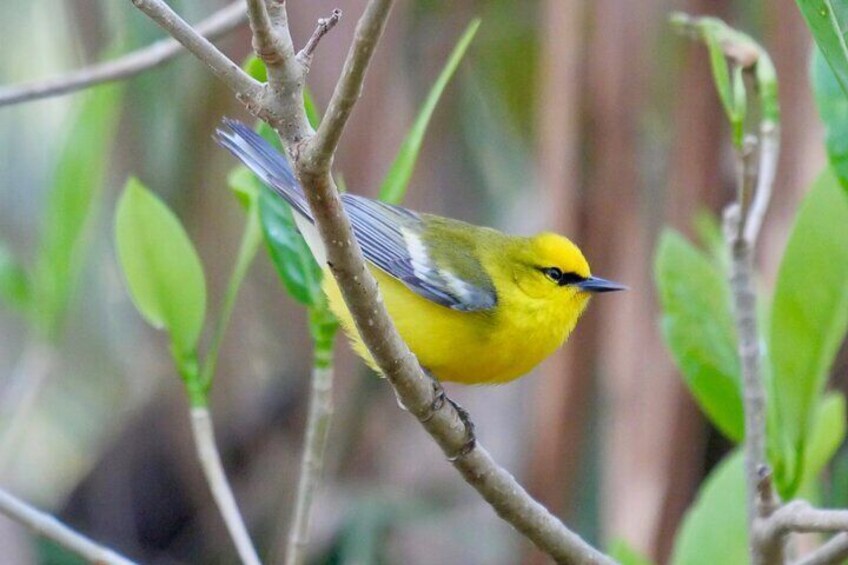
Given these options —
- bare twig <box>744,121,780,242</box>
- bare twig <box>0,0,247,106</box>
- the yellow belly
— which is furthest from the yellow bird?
bare twig <box>744,121,780,242</box>

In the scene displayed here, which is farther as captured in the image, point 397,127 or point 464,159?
point 464,159

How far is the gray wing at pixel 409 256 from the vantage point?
7.64 ft

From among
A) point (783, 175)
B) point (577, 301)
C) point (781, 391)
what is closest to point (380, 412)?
point (577, 301)

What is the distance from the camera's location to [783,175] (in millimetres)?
2529

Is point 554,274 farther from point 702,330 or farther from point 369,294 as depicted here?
point 369,294

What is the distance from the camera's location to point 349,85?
1.13m

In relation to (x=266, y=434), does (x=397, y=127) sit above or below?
above

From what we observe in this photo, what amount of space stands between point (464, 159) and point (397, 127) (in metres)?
0.68

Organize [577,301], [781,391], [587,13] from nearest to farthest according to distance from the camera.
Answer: [781,391]
[577,301]
[587,13]

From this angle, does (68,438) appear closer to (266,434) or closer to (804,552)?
(266,434)

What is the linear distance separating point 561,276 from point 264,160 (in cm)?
76

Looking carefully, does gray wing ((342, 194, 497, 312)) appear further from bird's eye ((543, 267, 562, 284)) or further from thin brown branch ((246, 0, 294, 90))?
thin brown branch ((246, 0, 294, 90))

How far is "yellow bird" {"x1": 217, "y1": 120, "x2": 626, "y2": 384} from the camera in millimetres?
2232

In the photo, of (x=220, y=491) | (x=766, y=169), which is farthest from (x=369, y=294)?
(x=766, y=169)
